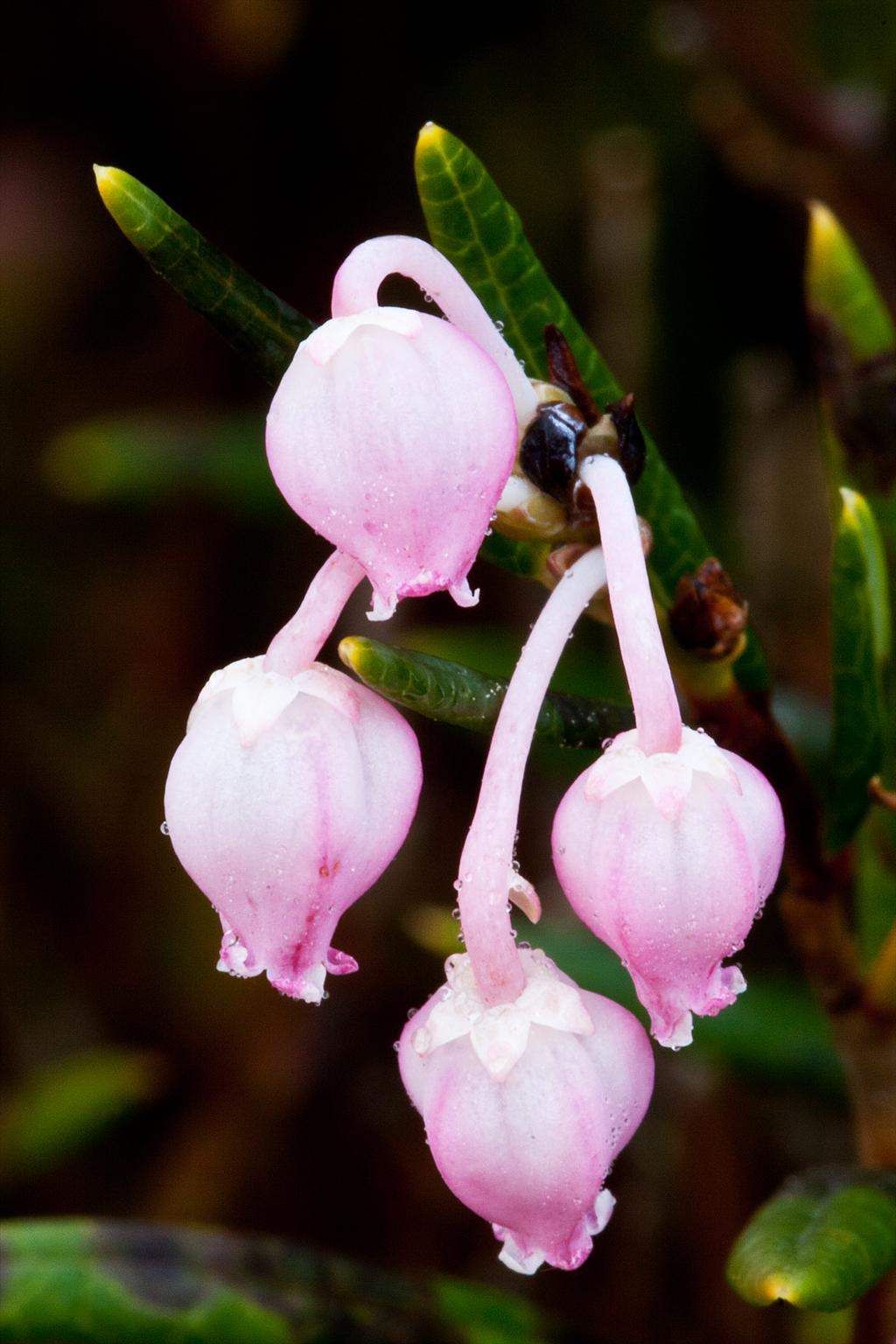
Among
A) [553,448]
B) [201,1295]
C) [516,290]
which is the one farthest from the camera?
[201,1295]

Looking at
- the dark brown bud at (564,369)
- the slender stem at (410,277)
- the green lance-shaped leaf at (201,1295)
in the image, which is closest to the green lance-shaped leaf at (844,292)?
→ the dark brown bud at (564,369)

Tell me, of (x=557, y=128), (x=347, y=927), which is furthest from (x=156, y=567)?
(x=557, y=128)

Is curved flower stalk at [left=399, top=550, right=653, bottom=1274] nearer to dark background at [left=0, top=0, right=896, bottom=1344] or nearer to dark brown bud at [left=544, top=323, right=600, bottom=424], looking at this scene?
dark brown bud at [left=544, top=323, right=600, bottom=424]

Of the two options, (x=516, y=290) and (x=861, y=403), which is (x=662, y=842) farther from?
(x=861, y=403)

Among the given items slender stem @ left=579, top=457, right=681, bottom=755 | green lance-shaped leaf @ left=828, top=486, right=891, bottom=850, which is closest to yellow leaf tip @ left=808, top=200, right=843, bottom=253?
green lance-shaped leaf @ left=828, top=486, right=891, bottom=850

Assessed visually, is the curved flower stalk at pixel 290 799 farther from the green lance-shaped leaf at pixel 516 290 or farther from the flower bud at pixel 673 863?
the green lance-shaped leaf at pixel 516 290

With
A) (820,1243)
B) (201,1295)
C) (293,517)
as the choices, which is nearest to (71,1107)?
(201,1295)

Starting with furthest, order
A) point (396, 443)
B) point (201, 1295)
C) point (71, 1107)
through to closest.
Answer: point (71, 1107)
point (201, 1295)
point (396, 443)
